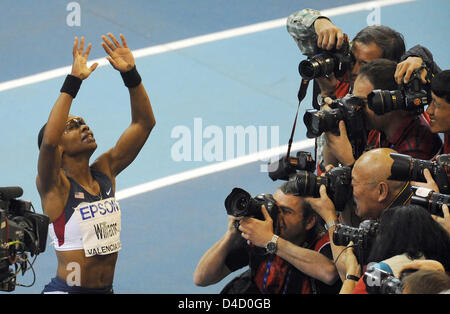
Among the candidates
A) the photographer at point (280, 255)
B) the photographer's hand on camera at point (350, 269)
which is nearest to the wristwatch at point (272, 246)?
the photographer at point (280, 255)

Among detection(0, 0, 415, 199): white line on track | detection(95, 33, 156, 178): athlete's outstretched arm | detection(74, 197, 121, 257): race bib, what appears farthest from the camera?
detection(0, 0, 415, 199): white line on track

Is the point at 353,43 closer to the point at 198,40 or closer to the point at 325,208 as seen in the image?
the point at 325,208

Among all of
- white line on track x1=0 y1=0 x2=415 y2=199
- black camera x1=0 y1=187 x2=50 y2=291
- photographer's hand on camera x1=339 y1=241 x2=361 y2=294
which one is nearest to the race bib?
black camera x1=0 y1=187 x2=50 y2=291

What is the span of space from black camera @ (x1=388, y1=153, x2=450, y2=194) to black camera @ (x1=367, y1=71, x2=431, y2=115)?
41 cm

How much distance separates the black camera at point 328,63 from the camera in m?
5.02

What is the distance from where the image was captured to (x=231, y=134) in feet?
27.2

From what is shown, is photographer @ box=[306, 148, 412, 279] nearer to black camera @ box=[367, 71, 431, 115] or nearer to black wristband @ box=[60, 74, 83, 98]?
black camera @ box=[367, 71, 431, 115]

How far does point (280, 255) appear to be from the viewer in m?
4.57

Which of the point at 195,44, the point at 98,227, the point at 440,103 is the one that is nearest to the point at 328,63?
the point at 440,103

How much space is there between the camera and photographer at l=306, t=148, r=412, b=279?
431 cm

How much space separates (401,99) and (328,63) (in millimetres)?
671

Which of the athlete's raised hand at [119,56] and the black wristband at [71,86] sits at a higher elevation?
the athlete's raised hand at [119,56]

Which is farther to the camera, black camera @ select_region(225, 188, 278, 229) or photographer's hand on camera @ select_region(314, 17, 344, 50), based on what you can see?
photographer's hand on camera @ select_region(314, 17, 344, 50)

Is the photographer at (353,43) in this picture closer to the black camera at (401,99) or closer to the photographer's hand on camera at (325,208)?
the black camera at (401,99)
